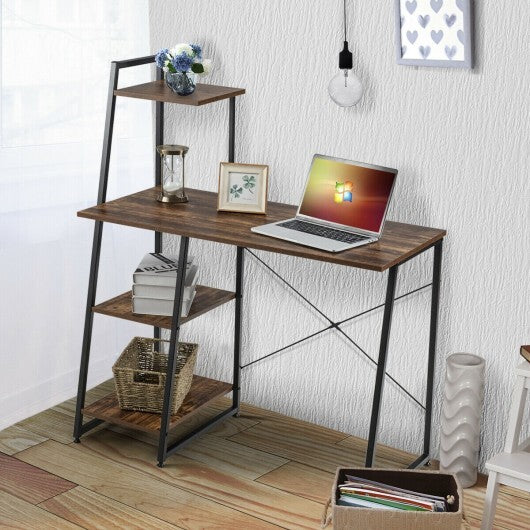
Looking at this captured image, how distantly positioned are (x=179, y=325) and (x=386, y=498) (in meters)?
0.79

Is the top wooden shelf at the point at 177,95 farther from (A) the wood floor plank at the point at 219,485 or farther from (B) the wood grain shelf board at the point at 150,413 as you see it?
(A) the wood floor plank at the point at 219,485

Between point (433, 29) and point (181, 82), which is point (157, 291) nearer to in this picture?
point (181, 82)

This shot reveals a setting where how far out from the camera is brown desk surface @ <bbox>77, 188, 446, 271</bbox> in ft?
8.41

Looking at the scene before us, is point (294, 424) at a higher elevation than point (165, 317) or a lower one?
lower

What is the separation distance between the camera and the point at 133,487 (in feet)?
9.25

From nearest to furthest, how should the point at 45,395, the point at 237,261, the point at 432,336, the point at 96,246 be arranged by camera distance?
1. the point at 432,336
2. the point at 96,246
3. the point at 237,261
4. the point at 45,395

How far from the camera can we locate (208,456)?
3023 millimetres

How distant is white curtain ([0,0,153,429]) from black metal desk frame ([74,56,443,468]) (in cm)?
24

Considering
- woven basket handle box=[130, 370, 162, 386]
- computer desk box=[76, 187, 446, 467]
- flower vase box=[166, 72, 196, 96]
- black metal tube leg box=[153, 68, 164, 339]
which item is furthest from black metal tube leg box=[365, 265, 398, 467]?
black metal tube leg box=[153, 68, 164, 339]

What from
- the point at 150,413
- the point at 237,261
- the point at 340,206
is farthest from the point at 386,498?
the point at 237,261

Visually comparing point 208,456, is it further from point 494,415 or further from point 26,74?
point 26,74

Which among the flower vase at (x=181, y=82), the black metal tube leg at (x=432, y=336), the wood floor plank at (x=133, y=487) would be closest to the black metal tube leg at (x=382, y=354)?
the black metal tube leg at (x=432, y=336)

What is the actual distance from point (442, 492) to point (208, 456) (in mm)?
794

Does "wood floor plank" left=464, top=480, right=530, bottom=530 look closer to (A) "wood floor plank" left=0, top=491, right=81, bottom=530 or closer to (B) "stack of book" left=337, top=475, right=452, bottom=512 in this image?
(B) "stack of book" left=337, top=475, right=452, bottom=512
